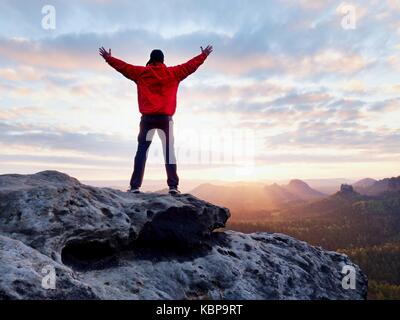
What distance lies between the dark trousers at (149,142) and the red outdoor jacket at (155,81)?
0.32 m

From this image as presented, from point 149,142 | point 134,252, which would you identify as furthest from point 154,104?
point 134,252

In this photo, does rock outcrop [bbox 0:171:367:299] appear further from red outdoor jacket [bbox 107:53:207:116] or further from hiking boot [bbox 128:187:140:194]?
red outdoor jacket [bbox 107:53:207:116]

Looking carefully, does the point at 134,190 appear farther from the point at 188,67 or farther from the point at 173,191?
the point at 188,67

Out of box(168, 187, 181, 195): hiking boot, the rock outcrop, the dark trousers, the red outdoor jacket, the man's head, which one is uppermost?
the man's head

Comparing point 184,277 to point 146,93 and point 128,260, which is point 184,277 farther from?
point 146,93

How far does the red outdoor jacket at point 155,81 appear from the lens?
1553 centimetres

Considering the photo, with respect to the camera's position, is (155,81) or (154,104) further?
(155,81)

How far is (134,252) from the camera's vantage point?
1330 cm

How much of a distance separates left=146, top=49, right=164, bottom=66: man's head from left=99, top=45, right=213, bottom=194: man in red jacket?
0.21 m

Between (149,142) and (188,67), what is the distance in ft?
11.0

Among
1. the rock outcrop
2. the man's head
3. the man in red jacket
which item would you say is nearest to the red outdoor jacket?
the man in red jacket

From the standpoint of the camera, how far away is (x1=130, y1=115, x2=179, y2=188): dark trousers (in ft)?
50.7

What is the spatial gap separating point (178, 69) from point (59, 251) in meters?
8.48
